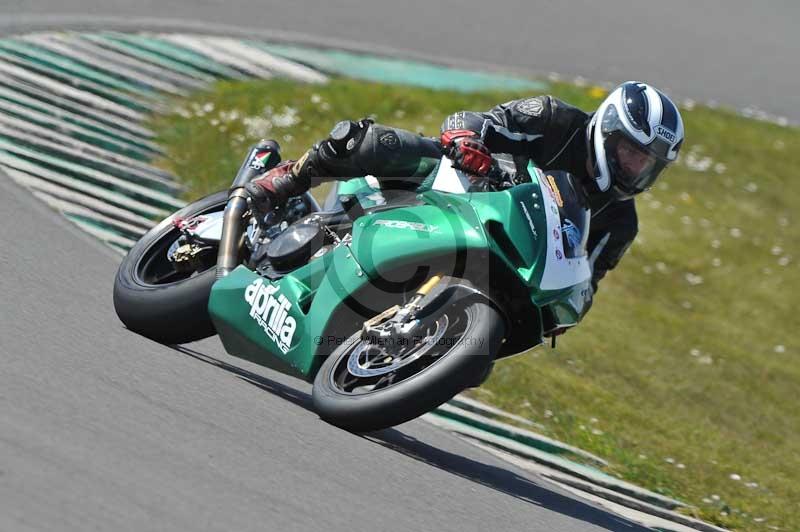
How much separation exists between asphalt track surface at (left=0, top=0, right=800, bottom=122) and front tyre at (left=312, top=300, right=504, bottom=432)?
7729 millimetres

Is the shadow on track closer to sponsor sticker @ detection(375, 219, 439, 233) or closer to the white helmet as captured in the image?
sponsor sticker @ detection(375, 219, 439, 233)

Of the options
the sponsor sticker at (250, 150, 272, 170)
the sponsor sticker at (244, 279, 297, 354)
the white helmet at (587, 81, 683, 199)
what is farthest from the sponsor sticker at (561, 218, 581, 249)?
the sponsor sticker at (250, 150, 272, 170)

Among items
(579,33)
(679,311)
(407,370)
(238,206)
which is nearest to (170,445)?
(407,370)

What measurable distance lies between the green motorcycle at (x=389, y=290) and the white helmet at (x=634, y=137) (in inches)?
7.8

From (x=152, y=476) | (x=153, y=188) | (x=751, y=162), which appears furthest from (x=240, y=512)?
(x=751, y=162)

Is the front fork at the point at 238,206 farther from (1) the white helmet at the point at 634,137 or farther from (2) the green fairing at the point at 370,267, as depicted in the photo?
(1) the white helmet at the point at 634,137

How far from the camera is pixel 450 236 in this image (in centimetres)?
533

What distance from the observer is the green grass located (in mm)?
7578

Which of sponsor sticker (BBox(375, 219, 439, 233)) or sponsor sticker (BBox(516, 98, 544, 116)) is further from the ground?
sponsor sticker (BBox(516, 98, 544, 116))

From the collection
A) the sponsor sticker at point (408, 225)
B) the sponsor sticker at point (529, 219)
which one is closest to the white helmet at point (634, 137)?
the sponsor sticker at point (529, 219)

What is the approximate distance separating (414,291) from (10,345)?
1.64 metres

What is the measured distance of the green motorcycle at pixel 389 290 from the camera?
5234 mm

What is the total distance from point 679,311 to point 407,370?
18.3 ft

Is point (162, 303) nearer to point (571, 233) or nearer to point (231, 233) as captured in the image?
point (231, 233)
